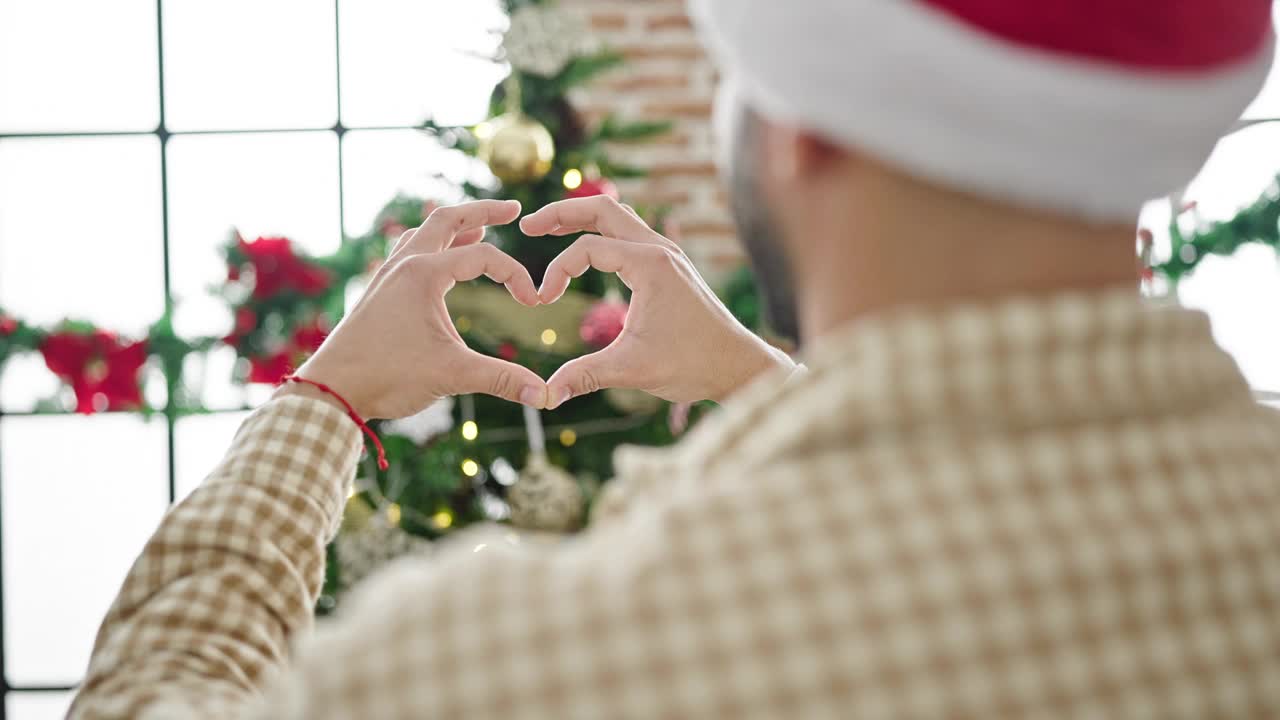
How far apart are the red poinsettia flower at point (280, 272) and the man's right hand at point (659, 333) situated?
1.40 metres

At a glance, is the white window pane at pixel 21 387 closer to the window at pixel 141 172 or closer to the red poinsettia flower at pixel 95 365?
the window at pixel 141 172

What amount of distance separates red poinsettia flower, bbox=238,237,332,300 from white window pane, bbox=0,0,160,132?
2.92 ft

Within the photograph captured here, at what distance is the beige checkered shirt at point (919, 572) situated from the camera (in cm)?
41

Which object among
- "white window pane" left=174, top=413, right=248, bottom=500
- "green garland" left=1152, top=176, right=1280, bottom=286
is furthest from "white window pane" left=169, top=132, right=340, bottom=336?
"green garland" left=1152, top=176, right=1280, bottom=286

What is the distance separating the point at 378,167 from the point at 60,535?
117cm

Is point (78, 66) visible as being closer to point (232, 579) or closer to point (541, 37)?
point (541, 37)

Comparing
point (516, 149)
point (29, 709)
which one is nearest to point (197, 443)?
point (29, 709)

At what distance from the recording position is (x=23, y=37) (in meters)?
2.75

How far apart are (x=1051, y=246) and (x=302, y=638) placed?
45 centimetres

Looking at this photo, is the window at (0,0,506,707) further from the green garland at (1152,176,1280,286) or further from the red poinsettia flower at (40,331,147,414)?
the green garland at (1152,176,1280,286)

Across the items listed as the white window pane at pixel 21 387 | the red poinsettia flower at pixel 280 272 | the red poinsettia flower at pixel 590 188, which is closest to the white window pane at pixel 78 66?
the white window pane at pixel 21 387

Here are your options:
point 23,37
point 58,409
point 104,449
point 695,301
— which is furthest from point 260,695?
point 23,37

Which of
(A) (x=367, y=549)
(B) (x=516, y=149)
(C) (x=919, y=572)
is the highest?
(C) (x=919, y=572)

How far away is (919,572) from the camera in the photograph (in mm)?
408
